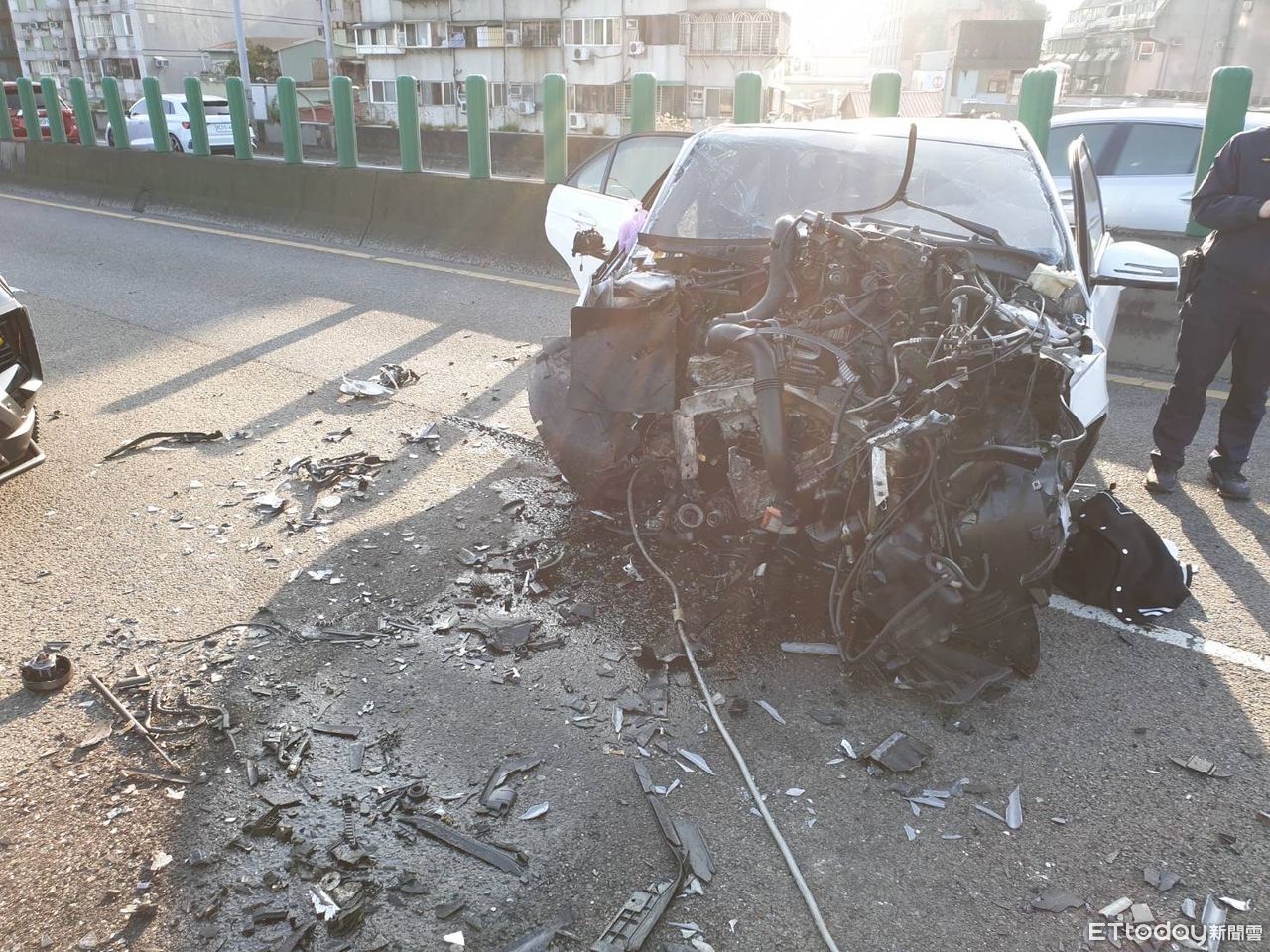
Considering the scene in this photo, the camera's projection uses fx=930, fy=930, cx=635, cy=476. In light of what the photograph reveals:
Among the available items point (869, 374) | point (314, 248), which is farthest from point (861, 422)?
point (314, 248)

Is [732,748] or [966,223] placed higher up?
[966,223]

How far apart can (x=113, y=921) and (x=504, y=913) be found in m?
1.01

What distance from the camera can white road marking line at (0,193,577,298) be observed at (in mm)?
10209

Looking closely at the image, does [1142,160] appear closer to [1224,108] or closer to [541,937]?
[1224,108]

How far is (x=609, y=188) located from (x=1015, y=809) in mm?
5580

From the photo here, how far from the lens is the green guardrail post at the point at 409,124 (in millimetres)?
12445

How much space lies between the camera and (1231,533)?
15.5 ft

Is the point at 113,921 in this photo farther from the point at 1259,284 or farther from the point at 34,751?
the point at 1259,284

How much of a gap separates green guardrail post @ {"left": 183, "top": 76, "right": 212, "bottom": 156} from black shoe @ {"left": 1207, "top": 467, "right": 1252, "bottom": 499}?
1558 cm

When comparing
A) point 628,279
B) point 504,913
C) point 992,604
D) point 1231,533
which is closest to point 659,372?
point 628,279

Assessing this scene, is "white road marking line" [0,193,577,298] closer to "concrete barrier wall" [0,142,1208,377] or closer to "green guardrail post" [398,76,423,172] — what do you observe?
"concrete barrier wall" [0,142,1208,377]

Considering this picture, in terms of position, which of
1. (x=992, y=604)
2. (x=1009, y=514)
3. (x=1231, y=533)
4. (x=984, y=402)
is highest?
(x=984, y=402)

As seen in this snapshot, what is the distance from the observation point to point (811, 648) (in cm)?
365

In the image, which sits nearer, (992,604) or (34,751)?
(34,751)
